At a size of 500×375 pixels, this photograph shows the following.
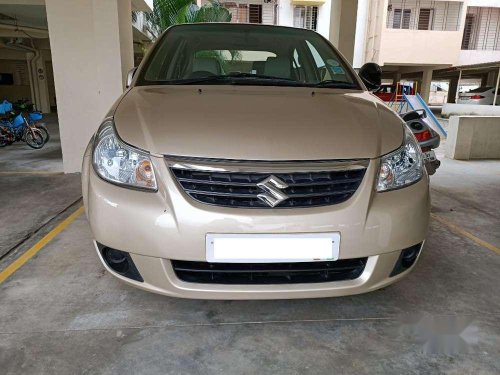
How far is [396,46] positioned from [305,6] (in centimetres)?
475

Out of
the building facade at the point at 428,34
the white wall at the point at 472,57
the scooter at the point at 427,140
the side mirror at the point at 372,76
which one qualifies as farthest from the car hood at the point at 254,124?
the white wall at the point at 472,57

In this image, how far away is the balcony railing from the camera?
20.0 m

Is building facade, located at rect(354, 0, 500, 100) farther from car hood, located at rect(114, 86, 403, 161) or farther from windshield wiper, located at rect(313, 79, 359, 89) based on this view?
car hood, located at rect(114, 86, 403, 161)

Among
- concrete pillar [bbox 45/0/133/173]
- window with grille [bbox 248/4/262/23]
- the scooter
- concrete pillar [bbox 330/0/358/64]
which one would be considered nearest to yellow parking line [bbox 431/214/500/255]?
the scooter

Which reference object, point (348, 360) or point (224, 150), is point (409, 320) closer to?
point (348, 360)

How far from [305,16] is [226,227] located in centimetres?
2042

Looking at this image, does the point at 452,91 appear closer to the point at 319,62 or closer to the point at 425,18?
the point at 425,18

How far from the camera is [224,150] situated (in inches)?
67.1

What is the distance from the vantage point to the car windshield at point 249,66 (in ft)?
8.43

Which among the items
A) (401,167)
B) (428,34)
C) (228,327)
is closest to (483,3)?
(428,34)

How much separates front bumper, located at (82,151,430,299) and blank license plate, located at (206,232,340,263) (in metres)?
0.03

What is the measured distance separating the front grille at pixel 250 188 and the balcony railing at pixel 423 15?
823 inches

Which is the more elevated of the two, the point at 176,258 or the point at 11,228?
the point at 176,258

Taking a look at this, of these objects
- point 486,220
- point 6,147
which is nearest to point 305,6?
point 6,147
